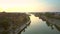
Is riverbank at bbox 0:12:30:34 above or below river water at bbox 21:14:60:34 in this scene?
above

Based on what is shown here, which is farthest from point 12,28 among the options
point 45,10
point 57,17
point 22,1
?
point 57,17

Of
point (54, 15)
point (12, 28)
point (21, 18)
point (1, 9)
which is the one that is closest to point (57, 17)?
point (54, 15)

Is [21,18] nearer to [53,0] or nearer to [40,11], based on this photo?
[40,11]

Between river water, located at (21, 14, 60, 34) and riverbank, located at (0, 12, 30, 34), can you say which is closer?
riverbank, located at (0, 12, 30, 34)

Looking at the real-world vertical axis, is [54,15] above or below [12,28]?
above

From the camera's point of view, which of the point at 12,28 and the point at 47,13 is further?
the point at 47,13

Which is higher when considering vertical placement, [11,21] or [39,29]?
[11,21]

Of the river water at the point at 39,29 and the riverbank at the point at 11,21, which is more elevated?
the riverbank at the point at 11,21

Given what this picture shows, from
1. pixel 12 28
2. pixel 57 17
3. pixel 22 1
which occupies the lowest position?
pixel 12 28

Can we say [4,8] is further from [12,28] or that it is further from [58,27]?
[58,27]

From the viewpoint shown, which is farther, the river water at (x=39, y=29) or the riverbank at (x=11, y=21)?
the river water at (x=39, y=29)

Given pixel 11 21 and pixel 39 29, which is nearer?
pixel 11 21
